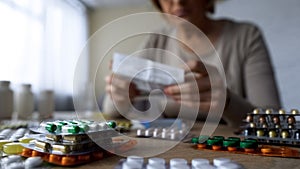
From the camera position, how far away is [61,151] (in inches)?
10.4

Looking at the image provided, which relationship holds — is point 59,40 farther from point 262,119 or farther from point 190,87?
point 262,119

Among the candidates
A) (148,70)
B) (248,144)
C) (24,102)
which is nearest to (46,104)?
(24,102)

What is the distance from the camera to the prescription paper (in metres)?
0.50

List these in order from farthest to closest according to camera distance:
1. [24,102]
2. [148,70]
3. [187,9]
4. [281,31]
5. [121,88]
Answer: [281,31], [187,9], [24,102], [121,88], [148,70]

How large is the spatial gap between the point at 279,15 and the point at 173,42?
106cm

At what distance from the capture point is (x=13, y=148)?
291 millimetres

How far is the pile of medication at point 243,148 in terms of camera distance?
12.2 inches

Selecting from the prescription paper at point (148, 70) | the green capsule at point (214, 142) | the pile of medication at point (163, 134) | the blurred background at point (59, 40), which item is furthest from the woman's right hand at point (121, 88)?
the blurred background at point (59, 40)

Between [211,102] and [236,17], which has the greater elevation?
[236,17]

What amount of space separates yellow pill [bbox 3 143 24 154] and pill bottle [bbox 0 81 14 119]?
50 centimetres

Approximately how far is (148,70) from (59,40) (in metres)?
1.81

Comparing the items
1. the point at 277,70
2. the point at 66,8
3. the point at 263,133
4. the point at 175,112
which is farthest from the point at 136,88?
the point at 66,8

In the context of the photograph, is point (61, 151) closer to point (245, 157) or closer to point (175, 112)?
point (245, 157)

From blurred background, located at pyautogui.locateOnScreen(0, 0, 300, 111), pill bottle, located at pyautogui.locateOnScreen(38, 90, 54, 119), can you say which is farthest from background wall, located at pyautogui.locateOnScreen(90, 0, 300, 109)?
pill bottle, located at pyautogui.locateOnScreen(38, 90, 54, 119)
